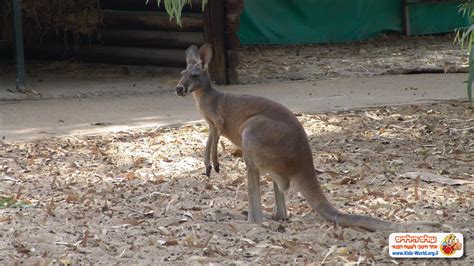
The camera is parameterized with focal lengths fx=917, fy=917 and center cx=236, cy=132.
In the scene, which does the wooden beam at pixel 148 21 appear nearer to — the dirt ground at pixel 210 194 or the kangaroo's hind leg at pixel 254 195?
the dirt ground at pixel 210 194

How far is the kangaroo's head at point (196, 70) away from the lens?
6145 millimetres

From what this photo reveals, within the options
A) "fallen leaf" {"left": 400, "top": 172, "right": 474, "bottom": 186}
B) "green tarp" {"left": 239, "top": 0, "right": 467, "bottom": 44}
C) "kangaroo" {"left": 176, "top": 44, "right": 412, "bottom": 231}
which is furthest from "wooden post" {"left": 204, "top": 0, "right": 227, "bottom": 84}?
"kangaroo" {"left": 176, "top": 44, "right": 412, "bottom": 231}

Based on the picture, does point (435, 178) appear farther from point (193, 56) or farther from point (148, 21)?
point (148, 21)

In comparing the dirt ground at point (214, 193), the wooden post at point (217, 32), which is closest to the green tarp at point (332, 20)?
the wooden post at point (217, 32)

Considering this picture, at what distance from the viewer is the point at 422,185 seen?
6.60m

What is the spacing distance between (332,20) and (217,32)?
172 inches

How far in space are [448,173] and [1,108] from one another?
16.7 ft

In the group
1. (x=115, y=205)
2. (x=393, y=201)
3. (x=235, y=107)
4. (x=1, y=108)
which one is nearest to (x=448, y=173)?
(x=393, y=201)

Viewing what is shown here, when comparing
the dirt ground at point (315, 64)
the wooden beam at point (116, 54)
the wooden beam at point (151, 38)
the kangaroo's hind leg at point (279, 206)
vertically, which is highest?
the kangaroo's hind leg at point (279, 206)

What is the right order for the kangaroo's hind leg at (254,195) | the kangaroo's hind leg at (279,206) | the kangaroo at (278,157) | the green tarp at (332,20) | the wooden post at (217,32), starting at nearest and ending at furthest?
the kangaroo at (278,157) < the kangaroo's hind leg at (254,195) < the kangaroo's hind leg at (279,206) < the wooden post at (217,32) < the green tarp at (332,20)

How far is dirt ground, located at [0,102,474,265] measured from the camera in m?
5.18

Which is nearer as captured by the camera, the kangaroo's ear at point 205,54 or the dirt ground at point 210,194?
the dirt ground at point 210,194

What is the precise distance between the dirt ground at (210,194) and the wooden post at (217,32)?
7.95 ft

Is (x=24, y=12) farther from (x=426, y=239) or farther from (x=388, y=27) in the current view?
(x=426, y=239)
